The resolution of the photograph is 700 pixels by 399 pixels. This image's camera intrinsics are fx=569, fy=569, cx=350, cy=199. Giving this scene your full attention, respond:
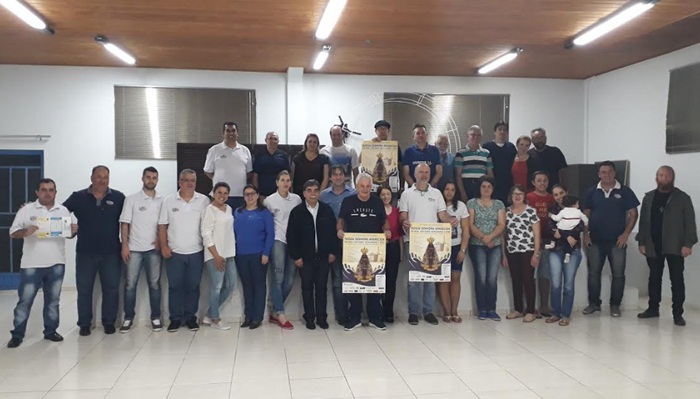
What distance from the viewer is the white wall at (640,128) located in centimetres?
734

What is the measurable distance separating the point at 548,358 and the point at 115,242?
4189 millimetres

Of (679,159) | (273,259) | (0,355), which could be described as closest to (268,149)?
(273,259)

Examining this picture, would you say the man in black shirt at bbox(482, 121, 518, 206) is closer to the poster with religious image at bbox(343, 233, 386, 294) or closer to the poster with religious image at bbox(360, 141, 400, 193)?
the poster with religious image at bbox(360, 141, 400, 193)

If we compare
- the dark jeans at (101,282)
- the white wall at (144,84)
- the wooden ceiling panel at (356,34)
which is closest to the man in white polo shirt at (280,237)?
the dark jeans at (101,282)

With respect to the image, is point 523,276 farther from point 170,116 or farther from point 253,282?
point 170,116

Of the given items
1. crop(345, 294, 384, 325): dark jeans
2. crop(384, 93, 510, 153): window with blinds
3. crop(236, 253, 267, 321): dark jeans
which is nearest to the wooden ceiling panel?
crop(384, 93, 510, 153): window with blinds

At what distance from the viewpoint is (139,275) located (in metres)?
5.86

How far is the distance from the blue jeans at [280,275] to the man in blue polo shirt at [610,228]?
336cm

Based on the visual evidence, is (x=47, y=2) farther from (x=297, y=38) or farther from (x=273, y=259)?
(x=273, y=259)

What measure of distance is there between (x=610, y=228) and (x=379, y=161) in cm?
272

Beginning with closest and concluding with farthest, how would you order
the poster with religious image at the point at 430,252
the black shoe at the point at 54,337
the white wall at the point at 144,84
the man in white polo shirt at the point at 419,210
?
the black shoe at the point at 54,337 < the poster with religious image at the point at 430,252 < the man in white polo shirt at the point at 419,210 < the white wall at the point at 144,84

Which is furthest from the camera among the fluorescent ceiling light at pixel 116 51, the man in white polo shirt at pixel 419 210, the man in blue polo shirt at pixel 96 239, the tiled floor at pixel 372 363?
the fluorescent ceiling light at pixel 116 51

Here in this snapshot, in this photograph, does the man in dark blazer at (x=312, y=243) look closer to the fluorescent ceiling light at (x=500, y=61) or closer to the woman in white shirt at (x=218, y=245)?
the woman in white shirt at (x=218, y=245)

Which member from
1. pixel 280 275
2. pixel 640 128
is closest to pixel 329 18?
pixel 280 275
